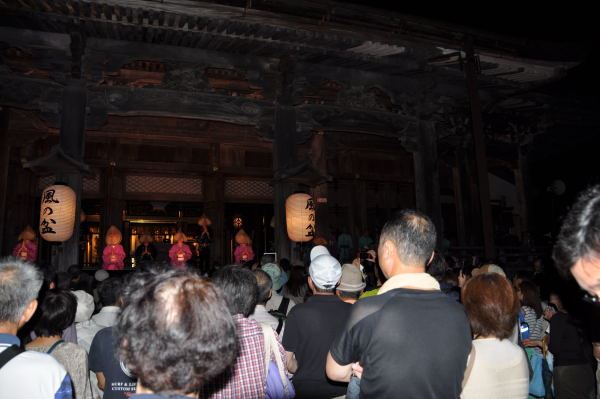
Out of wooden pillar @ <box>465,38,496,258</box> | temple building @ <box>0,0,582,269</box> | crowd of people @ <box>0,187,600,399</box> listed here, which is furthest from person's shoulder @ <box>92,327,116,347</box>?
wooden pillar @ <box>465,38,496,258</box>

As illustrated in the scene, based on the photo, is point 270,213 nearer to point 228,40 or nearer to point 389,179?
point 389,179

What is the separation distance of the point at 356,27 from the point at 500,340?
22.5 ft

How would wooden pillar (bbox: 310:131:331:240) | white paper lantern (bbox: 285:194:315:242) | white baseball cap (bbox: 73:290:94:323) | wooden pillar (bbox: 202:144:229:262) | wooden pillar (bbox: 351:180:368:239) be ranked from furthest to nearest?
1. wooden pillar (bbox: 351:180:368:239)
2. wooden pillar (bbox: 202:144:229:262)
3. wooden pillar (bbox: 310:131:331:240)
4. white paper lantern (bbox: 285:194:315:242)
5. white baseball cap (bbox: 73:290:94:323)

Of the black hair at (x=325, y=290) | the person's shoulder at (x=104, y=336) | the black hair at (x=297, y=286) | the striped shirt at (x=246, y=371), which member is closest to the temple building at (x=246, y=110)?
the black hair at (x=297, y=286)

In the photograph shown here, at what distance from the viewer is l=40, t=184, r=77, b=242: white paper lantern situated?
23.0 ft

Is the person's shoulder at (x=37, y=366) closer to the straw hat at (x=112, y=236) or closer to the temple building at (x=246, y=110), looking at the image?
the temple building at (x=246, y=110)

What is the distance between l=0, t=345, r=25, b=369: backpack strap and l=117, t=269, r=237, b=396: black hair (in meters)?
0.98

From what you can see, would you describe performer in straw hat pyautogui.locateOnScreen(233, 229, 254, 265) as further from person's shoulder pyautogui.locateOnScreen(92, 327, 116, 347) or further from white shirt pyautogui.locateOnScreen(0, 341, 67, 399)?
white shirt pyautogui.locateOnScreen(0, 341, 67, 399)

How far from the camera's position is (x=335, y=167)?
15.7m

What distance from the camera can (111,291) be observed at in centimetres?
382

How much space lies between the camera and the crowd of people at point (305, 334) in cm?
135

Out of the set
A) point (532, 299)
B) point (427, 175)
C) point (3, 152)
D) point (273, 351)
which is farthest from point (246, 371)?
point (3, 152)

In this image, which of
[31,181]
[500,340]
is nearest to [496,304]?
[500,340]

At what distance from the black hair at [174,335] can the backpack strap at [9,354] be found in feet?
3.21
